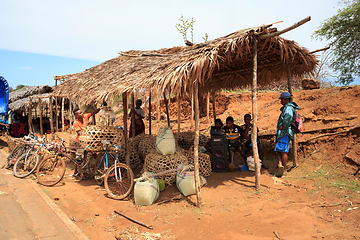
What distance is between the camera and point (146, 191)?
167 inches

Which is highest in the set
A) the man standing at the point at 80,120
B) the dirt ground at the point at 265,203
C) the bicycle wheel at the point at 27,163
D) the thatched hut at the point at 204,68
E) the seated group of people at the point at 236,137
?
the thatched hut at the point at 204,68

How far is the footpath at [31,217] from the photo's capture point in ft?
10.5

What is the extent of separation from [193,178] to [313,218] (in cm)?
203

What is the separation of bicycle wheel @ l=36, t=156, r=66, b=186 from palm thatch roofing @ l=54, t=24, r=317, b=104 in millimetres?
1525

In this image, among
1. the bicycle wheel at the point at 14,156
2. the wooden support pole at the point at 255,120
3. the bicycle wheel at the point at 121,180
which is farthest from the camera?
the bicycle wheel at the point at 14,156

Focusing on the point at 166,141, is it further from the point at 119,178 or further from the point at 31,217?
the point at 31,217

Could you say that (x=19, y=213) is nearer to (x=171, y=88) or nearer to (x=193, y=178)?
(x=193, y=178)

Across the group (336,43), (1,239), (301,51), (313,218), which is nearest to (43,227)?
(1,239)

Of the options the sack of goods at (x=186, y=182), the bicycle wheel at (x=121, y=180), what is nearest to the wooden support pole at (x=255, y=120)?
the sack of goods at (x=186, y=182)

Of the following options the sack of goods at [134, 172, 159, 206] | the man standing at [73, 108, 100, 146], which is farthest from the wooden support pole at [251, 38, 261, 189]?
the man standing at [73, 108, 100, 146]

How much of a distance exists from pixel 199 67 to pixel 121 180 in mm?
2742

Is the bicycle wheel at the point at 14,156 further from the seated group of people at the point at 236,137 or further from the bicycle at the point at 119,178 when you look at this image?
the seated group of people at the point at 236,137

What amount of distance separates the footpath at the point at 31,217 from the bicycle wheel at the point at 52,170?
266 millimetres

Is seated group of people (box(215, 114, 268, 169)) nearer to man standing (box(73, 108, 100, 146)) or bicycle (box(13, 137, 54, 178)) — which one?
man standing (box(73, 108, 100, 146))
